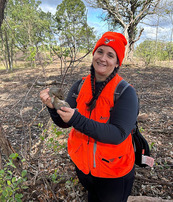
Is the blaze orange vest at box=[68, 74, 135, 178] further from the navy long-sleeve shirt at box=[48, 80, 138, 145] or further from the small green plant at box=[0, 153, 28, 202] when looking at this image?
the small green plant at box=[0, 153, 28, 202]

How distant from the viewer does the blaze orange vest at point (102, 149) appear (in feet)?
4.64

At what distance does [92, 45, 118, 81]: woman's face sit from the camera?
59.0 inches

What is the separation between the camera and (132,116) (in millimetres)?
1329

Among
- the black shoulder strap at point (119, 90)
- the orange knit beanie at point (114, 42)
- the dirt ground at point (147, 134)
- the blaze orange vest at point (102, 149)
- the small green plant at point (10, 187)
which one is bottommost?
the dirt ground at point (147, 134)

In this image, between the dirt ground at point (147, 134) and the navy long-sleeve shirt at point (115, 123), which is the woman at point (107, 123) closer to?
the navy long-sleeve shirt at point (115, 123)

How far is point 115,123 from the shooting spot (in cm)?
130

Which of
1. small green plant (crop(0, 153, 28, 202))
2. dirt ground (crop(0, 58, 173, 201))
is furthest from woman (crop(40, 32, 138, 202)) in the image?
small green plant (crop(0, 153, 28, 202))

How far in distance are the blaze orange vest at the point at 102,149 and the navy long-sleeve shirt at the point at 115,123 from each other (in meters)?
0.11

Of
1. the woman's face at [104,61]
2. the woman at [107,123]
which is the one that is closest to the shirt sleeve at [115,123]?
the woman at [107,123]

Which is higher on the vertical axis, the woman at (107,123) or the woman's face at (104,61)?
the woman's face at (104,61)

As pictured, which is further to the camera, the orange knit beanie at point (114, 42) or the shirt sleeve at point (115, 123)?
the orange knit beanie at point (114, 42)

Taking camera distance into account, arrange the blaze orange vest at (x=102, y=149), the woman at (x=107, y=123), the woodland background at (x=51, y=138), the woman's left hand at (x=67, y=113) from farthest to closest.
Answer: the woodland background at (x=51, y=138) → the blaze orange vest at (x=102, y=149) → the woman at (x=107, y=123) → the woman's left hand at (x=67, y=113)

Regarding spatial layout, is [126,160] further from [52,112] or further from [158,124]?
[158,124]

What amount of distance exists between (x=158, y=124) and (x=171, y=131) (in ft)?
1.66
